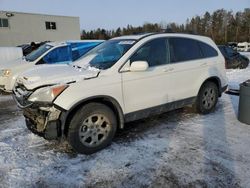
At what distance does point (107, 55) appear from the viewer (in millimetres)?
5086

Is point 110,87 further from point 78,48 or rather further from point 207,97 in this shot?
point 78,48

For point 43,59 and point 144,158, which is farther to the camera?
point 43,59

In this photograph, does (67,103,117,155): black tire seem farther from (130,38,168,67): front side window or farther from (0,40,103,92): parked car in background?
(0,40,103,92): parked car in background

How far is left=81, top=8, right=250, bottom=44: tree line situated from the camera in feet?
197

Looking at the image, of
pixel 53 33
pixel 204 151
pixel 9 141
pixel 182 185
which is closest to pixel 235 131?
pixel 204 151

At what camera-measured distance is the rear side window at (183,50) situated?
5.46 metres

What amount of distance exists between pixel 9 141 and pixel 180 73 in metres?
3.58

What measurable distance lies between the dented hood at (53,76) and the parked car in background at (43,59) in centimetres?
438

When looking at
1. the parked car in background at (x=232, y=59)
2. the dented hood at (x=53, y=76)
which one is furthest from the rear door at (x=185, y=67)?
the parked car in background at (x=232, y=59)

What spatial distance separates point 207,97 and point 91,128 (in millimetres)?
3161

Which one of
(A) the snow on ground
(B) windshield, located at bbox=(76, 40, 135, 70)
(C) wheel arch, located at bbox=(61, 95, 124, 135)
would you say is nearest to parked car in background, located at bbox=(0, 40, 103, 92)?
(A) the snow on ground

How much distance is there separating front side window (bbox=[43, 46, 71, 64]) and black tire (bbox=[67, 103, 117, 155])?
17.5 ft

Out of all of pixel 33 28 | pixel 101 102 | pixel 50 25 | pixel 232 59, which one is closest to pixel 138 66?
pixel 101 102

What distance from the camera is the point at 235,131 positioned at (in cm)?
529
